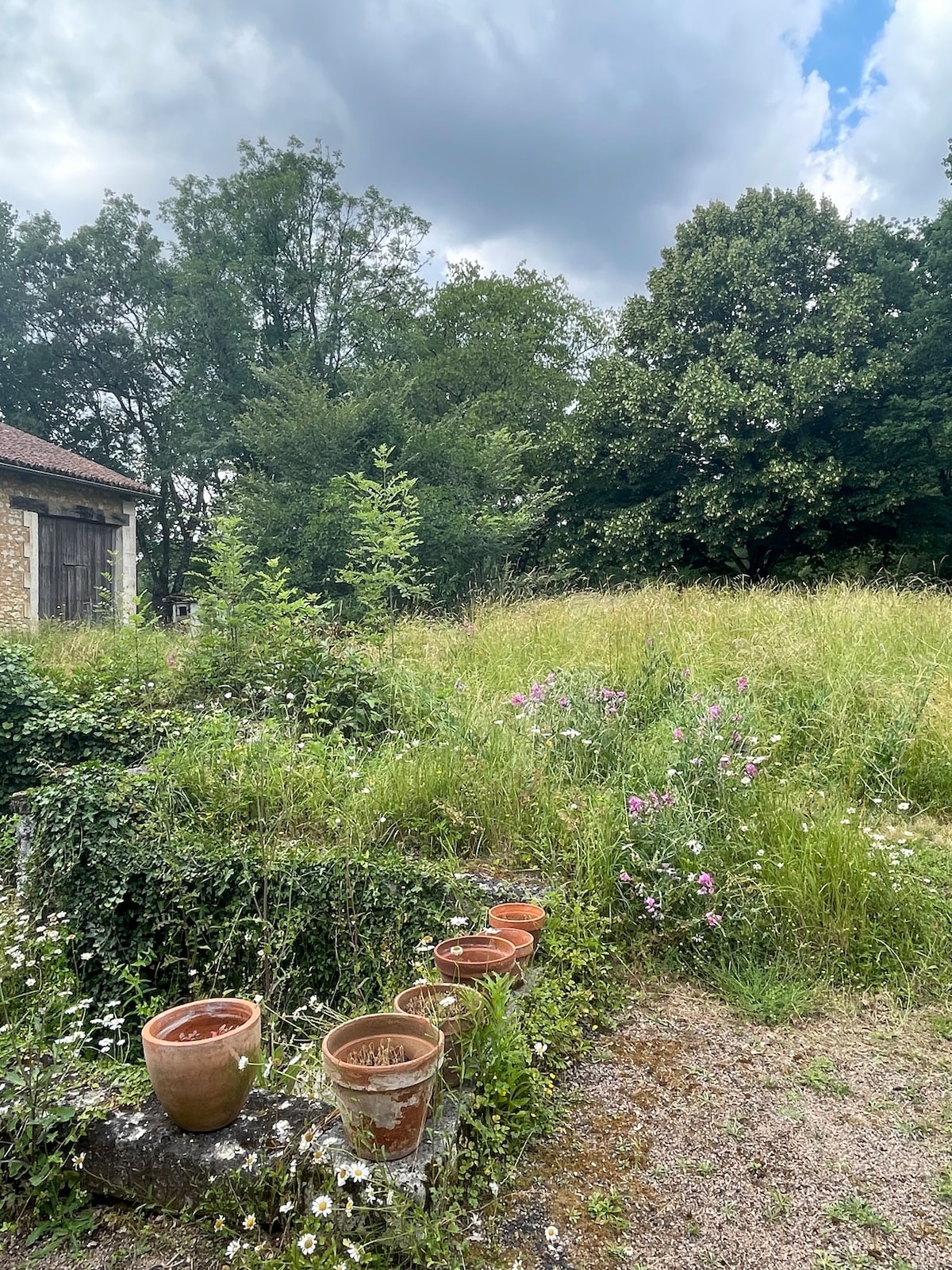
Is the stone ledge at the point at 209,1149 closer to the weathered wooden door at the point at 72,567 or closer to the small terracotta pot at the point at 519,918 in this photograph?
the small terracotta pot at the point at 519,918

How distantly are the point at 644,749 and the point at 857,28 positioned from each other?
446 cm

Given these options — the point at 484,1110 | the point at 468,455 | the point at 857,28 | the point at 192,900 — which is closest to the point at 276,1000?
the point at 192,900

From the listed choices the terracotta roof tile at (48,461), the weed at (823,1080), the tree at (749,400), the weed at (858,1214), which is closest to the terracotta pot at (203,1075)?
the weed at (858,1214)

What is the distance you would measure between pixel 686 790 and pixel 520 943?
1.21 meters

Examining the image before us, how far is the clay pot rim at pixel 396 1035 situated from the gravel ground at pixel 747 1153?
1.23ft

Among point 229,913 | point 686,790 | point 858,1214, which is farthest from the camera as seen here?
point 686,790

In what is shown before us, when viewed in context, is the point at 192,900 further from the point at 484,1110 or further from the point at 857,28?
the point at 857,28

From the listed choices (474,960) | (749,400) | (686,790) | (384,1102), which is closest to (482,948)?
(474,960)

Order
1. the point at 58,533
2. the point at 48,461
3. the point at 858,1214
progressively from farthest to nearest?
the point at 58,533 < the point at 48,461 < the point at 858,1214

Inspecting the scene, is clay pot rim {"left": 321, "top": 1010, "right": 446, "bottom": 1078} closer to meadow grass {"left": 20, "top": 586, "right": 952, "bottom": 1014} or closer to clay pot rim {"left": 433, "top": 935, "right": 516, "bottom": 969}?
clay pot rim {"left": 433, "top": 935, "right": 516, "bottom": 969}

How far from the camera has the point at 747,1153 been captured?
1818 mm

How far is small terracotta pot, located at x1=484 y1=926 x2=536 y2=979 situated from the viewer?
2.22m

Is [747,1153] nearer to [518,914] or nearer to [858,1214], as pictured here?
[858,1214]

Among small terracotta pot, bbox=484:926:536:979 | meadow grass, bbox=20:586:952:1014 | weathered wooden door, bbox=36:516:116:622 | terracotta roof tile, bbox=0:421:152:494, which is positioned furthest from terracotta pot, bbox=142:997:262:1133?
terracotta roof tile, bbox=0:421:152:494
